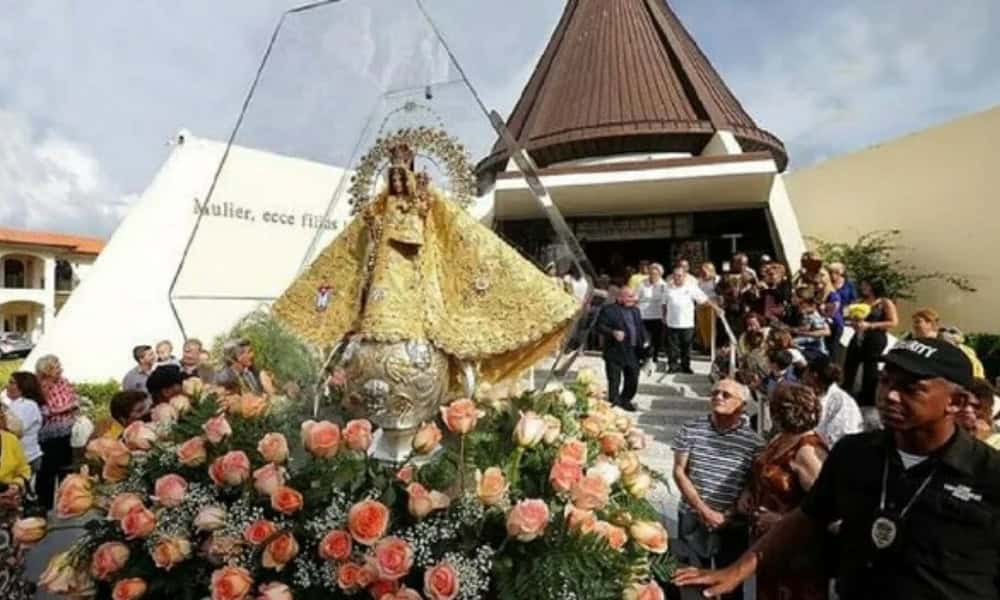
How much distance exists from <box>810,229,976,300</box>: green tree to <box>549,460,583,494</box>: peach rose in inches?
587

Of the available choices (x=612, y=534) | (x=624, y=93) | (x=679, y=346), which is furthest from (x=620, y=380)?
(x=624, y=93)

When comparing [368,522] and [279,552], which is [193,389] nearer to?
[279,552]

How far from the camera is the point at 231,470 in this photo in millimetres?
2031

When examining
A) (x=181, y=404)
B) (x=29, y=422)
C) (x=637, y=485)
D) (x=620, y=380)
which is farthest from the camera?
(x=620, y=380)

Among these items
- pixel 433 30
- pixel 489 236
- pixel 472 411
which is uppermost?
pixel 433 30

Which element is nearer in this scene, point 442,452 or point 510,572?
point 510,572

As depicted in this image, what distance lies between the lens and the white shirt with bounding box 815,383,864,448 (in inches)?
167

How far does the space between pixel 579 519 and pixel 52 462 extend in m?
5.92

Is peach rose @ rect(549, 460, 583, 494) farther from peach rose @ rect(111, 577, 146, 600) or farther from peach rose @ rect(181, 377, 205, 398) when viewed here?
peach rose @ rect(181, 377, 205, 398)

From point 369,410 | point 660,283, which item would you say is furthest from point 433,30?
point 660,283

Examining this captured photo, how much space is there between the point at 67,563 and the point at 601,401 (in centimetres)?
197

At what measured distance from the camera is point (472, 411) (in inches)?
81.0

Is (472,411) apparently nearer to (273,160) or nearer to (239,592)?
(239,592)

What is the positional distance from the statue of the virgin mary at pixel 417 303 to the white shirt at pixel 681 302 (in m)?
6.51
